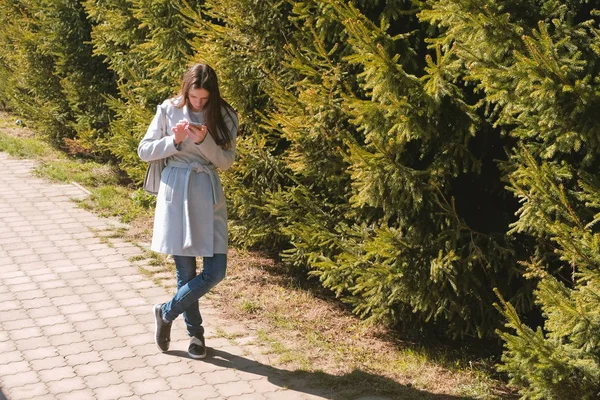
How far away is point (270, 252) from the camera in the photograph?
28.8ft

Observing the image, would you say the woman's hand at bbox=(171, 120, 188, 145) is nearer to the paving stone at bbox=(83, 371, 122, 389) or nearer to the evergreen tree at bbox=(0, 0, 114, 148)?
the paving stone at bbox=(83, 371, 122, 389)

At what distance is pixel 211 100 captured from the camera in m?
5.93

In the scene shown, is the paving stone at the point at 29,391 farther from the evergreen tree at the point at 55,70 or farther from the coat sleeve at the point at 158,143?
the evergreen tree at the point at 55,70

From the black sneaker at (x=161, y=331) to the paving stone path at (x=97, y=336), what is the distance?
8 cm

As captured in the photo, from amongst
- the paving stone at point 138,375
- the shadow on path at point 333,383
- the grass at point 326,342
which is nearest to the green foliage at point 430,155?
the grass at point 326,342

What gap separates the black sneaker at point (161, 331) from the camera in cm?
624

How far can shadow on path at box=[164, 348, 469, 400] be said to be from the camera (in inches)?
224

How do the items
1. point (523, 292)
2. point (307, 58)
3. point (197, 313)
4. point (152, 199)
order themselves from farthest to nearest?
1. point (152, 199)
2. point (307, 58)
3. point (197, 313)
4. point (523, 292)

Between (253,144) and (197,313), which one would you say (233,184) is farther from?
(197,313)

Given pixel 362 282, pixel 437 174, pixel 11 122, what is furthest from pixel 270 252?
pixel 11 122

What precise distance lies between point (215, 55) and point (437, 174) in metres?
2.92

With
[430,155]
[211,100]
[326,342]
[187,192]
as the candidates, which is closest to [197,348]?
[326,342]

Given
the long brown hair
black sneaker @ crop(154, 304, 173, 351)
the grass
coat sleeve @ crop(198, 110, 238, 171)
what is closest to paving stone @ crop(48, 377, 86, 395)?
black sneaker @ crop(154, 304, 173, 351)

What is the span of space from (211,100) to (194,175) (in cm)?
52
